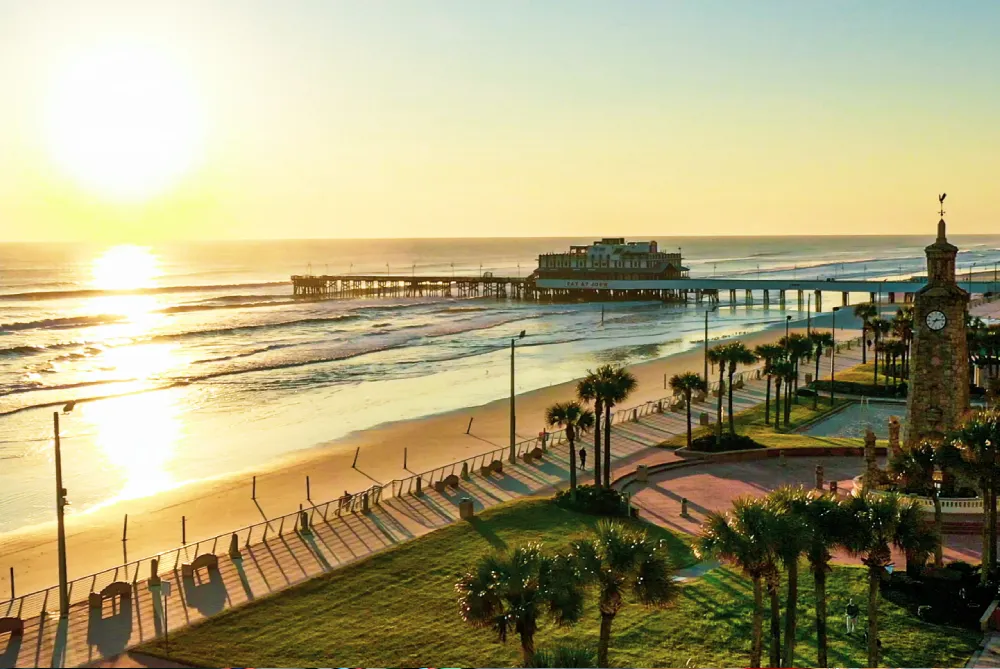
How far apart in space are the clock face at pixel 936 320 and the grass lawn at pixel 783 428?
1123 centimetres

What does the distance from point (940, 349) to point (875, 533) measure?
12142 millimetres

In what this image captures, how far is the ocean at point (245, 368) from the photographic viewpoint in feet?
132

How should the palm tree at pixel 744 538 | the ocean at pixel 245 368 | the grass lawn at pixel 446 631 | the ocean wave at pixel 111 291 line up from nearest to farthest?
the palm tree at pixel 744 538, the grass lawn at pixel 446 631, the ocean at pixel 245 368, the ocean wave at pixel 111 291

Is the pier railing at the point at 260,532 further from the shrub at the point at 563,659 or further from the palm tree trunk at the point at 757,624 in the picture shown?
the palm tree trunk at the point at 757,624

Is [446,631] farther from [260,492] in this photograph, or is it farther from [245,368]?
[245,368]

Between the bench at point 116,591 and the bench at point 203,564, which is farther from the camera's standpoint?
the bench at point 203,564

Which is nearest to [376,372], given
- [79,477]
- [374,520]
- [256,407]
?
[256,407]

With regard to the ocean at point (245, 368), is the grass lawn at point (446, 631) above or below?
below

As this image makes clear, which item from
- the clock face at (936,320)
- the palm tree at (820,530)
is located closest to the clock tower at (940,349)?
the clock face at (936,320)

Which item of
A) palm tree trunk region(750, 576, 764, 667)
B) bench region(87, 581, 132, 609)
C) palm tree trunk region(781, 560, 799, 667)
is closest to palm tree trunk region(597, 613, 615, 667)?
palm tree trunk region(750, 576, 764, 667)

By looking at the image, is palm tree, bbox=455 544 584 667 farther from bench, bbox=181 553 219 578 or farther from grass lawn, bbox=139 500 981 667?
bench, bbox=181 553 219 578

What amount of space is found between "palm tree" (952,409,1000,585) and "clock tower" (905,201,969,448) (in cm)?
512

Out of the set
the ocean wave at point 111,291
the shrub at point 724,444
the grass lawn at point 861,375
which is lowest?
the shrub at point 724,444

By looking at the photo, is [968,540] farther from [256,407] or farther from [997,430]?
[256,407]
